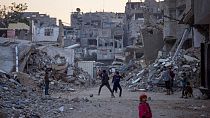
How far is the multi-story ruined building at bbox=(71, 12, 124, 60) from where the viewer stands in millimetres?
92188

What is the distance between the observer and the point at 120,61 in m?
84.3

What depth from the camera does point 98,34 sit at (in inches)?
3802

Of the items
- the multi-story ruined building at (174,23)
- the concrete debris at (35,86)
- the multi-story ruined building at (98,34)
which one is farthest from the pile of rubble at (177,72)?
the multi-story ruined building at (98,34)

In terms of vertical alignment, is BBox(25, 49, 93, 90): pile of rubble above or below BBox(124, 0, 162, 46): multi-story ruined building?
below

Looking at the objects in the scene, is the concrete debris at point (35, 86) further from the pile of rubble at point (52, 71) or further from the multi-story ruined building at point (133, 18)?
the multi-story ruined building at point (133, 18)

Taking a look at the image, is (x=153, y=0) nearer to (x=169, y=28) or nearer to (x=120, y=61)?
(x=120, y=61)

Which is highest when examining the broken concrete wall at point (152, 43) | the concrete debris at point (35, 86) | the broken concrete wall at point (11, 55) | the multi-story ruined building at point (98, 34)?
the multi-story ruined building at point (98, 34)

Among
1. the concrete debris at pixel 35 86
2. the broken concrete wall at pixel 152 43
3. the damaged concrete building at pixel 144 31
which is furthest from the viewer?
the damaged concrete building at pixel 144 31

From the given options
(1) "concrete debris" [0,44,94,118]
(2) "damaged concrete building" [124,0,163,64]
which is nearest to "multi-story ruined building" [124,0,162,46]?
(2) "damaged concrete building" [124,0,163,64]

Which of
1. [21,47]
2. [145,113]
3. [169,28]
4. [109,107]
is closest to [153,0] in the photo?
[169,28]

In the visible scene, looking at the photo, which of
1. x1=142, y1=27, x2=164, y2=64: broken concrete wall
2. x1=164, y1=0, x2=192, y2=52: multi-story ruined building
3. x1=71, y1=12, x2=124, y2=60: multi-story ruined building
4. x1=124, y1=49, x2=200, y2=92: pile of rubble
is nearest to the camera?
x1=124, y1=49, x2=200, y2=92: pile of rubble

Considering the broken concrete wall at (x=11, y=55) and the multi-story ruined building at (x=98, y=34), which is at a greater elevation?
the multi-story ruined building at (x=98, y=34)

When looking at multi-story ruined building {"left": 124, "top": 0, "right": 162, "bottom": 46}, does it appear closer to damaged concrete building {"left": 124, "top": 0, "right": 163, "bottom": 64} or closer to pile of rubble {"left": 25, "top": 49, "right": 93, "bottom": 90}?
damaged concrete building {"left": 124, "top": 0, "right": 163, "bottom": 64}

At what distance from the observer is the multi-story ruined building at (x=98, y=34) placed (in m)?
92.2
